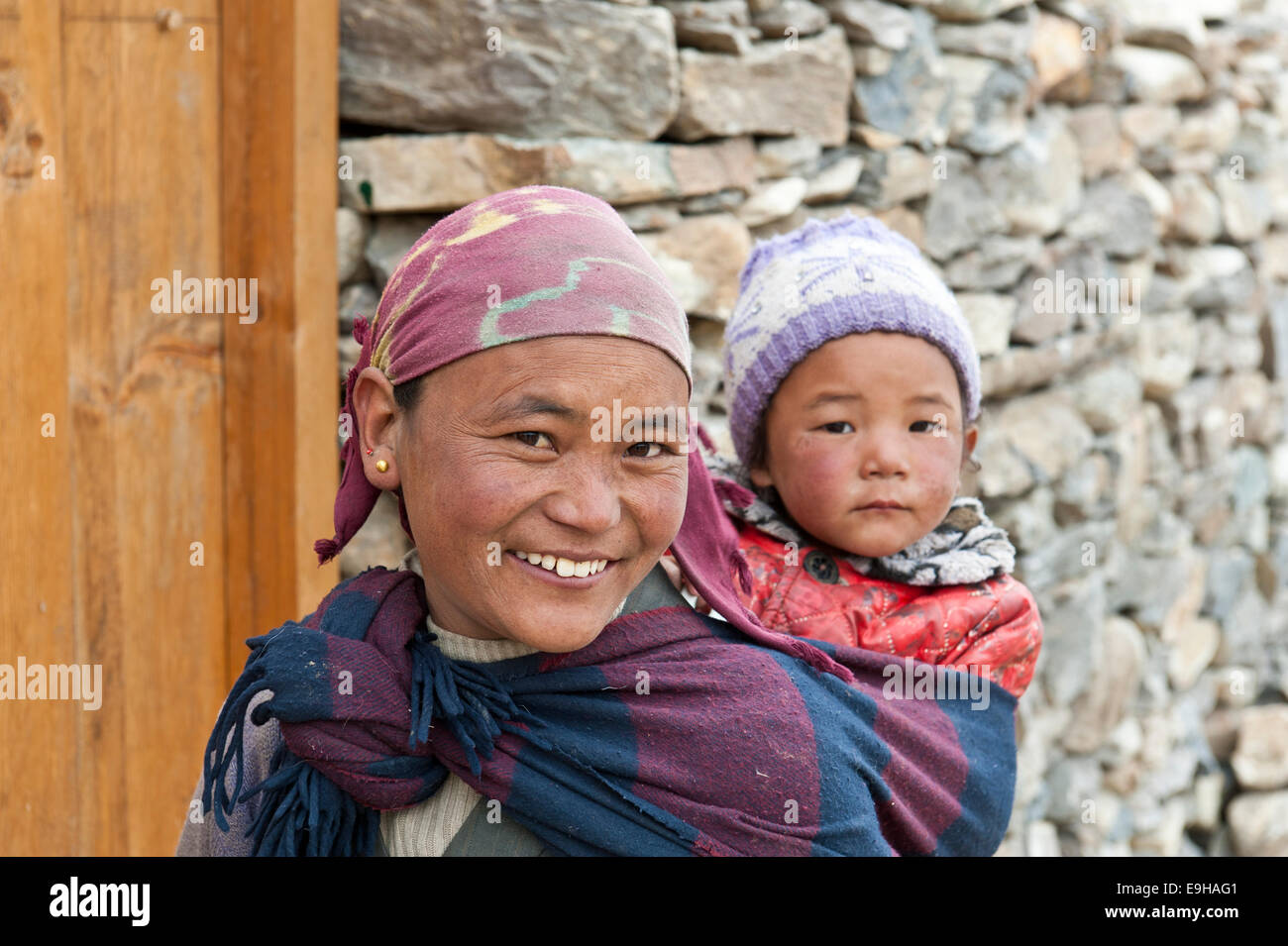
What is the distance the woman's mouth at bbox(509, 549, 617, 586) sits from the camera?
1.37 m

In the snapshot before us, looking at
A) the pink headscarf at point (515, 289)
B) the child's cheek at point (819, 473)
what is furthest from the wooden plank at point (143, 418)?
the child's cheek at point (819, 473)

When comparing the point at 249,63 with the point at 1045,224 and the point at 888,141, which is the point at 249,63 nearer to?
the point at 888,141

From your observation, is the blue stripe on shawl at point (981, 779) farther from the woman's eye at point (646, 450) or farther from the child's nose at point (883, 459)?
the woman's eye at point (646, 450)

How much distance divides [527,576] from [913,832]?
64 cm

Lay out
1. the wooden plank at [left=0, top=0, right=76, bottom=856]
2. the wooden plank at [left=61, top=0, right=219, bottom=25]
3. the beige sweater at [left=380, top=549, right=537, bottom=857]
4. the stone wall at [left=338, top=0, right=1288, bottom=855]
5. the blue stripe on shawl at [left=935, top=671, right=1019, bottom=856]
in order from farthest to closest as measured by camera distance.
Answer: the stone wall at [left=338, top=0, right=1288, bottom=855], the wooden plank at [left=61, top=0, right=219, bottom=25], the wooden plank at [left=0, top=0, right=76, bottom=856], the blue stripe on shawl at [left=935, top=671, right=1019, bottom=856], the beige sweater at [left=380, top=549, right=537, bottom=857]

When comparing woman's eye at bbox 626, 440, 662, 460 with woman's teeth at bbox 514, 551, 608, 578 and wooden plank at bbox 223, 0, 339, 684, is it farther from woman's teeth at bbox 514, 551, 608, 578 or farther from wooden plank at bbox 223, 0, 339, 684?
wooden plank at bbox 223, 0, 339, 684

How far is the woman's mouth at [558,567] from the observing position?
1.37 m

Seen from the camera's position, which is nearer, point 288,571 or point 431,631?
point 431,631

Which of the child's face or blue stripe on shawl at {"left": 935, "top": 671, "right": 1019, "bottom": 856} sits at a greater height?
the child's face

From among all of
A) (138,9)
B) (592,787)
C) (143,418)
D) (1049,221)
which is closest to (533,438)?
(592,787)

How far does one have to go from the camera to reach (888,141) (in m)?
3.45

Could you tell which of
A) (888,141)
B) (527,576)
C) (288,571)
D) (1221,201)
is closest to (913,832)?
(527,576)

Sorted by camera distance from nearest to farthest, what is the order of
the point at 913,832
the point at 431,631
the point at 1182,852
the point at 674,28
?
the point at 431,631 → the point at 913,832 → the point at 674,28 → the point at 1182,852

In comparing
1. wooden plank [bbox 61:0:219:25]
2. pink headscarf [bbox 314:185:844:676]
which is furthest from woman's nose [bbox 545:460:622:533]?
wooden plank [bbox 61:0:219:25]
